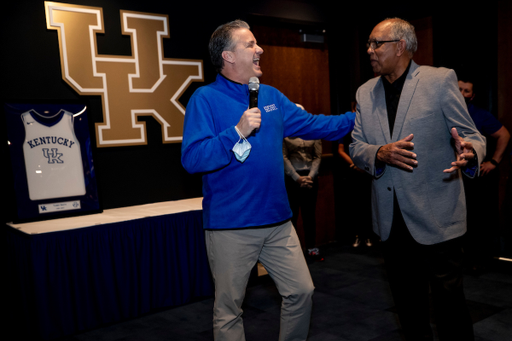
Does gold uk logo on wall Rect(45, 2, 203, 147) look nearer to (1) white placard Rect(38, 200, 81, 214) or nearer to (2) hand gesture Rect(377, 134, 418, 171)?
(1) white placard Rect(38, 200, 81, 214)

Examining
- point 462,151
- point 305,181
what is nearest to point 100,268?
point 305,181

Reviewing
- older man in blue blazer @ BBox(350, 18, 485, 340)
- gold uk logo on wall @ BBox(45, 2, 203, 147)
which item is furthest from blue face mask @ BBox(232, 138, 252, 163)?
gold uk logo on wall @ BBox(45, 2, 203, 147)

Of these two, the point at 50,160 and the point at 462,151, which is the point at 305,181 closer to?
the point at 50,160

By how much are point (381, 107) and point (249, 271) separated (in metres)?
0.98

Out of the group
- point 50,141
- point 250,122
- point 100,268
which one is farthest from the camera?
point 50,141

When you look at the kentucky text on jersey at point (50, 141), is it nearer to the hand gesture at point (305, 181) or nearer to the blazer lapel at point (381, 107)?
the hand gesture at point (305, 181)

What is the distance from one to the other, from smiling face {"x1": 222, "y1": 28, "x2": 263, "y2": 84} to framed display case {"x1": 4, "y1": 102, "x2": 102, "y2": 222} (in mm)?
1858

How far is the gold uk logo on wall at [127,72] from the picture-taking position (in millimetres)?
3400

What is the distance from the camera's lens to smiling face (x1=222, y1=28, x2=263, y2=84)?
1.98m

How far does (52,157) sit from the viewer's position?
10.6 feet

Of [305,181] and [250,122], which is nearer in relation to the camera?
[250,122]

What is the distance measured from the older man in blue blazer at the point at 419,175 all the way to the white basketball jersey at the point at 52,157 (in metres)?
2.28

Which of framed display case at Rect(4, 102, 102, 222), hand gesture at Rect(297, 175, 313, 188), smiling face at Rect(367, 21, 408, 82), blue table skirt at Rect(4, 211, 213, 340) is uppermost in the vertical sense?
smiling face at Rect(367, 21, 408, 82)

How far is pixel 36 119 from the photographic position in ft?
10.5
